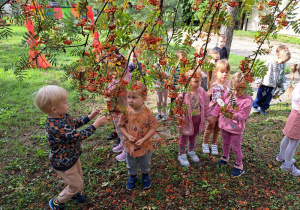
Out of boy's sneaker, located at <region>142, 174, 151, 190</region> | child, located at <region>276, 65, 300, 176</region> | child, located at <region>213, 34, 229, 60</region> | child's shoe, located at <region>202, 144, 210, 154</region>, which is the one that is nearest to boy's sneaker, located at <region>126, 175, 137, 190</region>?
boy's sneaker, located at <region>142, 174, 151, 190</region>

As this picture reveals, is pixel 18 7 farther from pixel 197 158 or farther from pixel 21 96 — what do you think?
pixel 21 96

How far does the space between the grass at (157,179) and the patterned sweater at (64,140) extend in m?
0.35

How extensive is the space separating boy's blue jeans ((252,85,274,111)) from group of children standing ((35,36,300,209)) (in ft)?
6.44

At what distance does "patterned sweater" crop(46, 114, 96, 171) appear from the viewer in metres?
2.19

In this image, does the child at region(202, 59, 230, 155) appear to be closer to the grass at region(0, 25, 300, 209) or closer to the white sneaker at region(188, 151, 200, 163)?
the grass at region(0, 25, 300, 209)

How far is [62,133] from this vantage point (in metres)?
2.18

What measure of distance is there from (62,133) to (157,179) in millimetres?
1631

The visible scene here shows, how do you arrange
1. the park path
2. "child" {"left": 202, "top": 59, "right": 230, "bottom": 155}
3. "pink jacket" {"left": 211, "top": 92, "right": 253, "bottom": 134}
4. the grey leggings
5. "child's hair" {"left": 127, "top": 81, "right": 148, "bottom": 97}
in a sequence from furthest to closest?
the park path
"child" {"left": 202, "top": 59, "right": 230, "bottom": 155}
the grey leggings
"pink jacket" {"left": 211, "top": 92, "right": 253, "bottom": 134}
"child's hair" {"left": 127, "top": 81, "right": 148, "bottom": 97}

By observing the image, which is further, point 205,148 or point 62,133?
point 205,148

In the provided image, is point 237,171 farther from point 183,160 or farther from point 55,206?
point 55,206

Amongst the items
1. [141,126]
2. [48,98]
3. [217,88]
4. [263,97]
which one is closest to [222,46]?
[263,97]

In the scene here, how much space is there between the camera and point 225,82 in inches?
148

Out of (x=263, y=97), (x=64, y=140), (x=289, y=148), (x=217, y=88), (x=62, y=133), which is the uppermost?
(x=217, y=88)

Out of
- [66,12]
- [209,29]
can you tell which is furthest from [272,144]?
[66,12]
